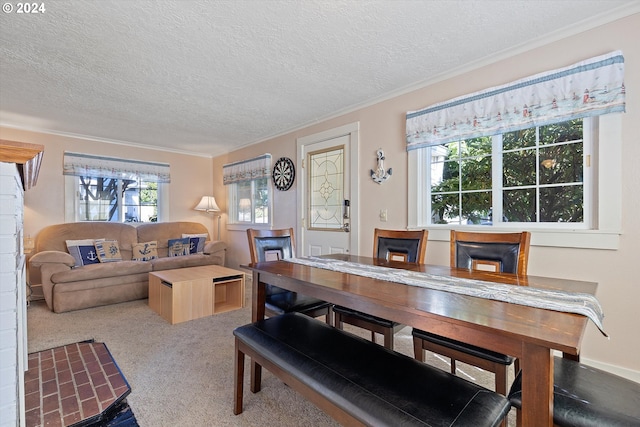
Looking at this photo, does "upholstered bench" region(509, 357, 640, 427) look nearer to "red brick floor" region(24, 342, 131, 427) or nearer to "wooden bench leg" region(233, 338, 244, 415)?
"wooden bench leg" region(233, 338, 244, 415)

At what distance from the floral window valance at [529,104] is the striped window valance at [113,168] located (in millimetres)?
4235

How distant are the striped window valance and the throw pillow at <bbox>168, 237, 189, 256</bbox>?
1.20m

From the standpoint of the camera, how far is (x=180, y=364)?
6.94 ft

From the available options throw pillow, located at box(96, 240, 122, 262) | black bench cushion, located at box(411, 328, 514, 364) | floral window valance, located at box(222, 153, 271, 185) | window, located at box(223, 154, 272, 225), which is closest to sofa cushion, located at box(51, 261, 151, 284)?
throw pillow, located at box(96, 240, 122, 262)

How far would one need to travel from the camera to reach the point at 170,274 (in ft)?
10.8

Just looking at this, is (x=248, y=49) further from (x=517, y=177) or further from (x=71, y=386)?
(x=71, y=386)

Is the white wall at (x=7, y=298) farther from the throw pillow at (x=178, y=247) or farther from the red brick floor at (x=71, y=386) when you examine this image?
the throw pillow at (x=178, y=247)

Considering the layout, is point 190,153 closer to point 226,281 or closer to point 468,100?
point 226,281

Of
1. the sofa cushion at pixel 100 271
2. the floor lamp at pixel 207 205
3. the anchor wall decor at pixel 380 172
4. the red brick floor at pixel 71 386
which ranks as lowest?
the red brick floor at pixel 71 386

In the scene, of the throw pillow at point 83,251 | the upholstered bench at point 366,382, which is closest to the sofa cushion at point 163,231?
the throw pillow at point 83,251

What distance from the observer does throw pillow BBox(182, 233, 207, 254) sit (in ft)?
15.1

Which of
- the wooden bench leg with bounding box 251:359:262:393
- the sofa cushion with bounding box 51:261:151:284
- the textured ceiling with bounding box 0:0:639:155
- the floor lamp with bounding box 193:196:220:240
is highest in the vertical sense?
the textured ceiling with bounding box 0:0:639:155

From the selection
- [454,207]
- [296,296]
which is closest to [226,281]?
[296,296]

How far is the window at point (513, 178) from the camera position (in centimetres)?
201
